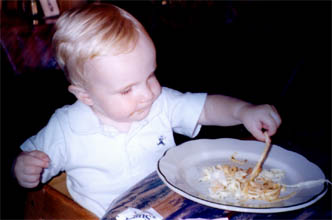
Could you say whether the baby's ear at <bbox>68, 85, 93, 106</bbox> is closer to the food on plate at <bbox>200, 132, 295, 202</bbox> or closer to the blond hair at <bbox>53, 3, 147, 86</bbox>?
the blond hair at <bbox>53, 3, 147, 86</bbox>

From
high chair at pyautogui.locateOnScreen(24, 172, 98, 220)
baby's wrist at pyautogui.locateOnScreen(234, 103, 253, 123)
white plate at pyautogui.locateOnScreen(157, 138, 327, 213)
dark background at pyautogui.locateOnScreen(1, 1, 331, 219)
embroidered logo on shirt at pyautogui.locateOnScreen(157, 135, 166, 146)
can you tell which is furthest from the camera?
dark background at pyautogui.locateOnScreen(1, 1, 331, 219)

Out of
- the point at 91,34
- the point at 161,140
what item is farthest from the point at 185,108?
the point at 91,34

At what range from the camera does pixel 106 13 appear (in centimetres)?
87

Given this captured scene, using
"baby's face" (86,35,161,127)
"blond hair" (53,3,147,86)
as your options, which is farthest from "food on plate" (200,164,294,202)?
"blond hair" (53,3,147,86)

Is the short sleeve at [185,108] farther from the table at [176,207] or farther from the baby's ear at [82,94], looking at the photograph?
the table at [176,207]

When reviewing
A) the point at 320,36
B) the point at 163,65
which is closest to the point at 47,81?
the point at 163,65

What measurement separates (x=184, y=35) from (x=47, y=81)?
194 centimetres

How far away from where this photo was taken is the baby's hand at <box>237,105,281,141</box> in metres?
0.88

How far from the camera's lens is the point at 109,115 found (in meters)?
0.98

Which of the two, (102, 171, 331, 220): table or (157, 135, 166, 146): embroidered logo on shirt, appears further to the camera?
(157, 135, 166, 146): embroidered logo on shirt

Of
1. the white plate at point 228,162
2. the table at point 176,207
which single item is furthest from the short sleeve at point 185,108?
the table at point 176,207

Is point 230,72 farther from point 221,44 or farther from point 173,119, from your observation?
point 173,119

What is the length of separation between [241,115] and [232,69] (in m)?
2.29

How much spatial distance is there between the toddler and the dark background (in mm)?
314
